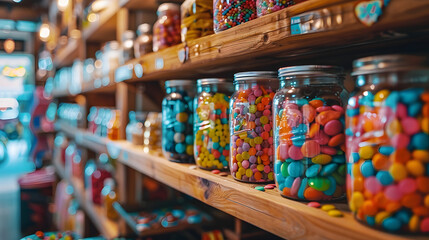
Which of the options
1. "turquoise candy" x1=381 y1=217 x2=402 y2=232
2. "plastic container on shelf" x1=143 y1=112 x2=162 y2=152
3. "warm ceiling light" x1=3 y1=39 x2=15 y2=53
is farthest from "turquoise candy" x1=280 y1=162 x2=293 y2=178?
"warm ceiling light" x1=3 y1=39 x2=15 y2=53

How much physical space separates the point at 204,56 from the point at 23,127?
8277 millimetres

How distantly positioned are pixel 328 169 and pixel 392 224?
0.54 feet

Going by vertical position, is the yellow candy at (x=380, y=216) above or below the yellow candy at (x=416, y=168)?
below

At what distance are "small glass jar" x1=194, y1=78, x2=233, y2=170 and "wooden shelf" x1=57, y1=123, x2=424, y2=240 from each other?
0.14 ft

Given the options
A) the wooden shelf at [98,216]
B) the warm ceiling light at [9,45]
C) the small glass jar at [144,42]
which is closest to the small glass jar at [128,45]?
the small glass jar at [144,42]

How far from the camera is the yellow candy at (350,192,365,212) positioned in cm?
53

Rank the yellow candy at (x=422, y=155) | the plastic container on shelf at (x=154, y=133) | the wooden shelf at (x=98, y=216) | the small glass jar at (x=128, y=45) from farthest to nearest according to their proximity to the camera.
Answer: the wooden shelf at (x=98, y=216) < the small glass jar at (x=128, y=45) < the plastic container on shelf at (x=154, y=133) < the yellow candy at (x=422, y=155)

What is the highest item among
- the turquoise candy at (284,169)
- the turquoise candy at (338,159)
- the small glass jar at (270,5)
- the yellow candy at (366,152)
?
the small glass jar at (270,5)

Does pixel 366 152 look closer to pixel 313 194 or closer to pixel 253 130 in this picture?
pixel 313 194

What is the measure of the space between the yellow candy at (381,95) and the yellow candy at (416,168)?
94 mm

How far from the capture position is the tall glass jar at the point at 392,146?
468 mm

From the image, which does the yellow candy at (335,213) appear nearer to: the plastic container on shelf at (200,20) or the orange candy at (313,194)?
the orange candy at (313,194)

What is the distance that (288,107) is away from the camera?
2.23 ft

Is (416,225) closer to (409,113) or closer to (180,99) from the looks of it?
(409,113)
